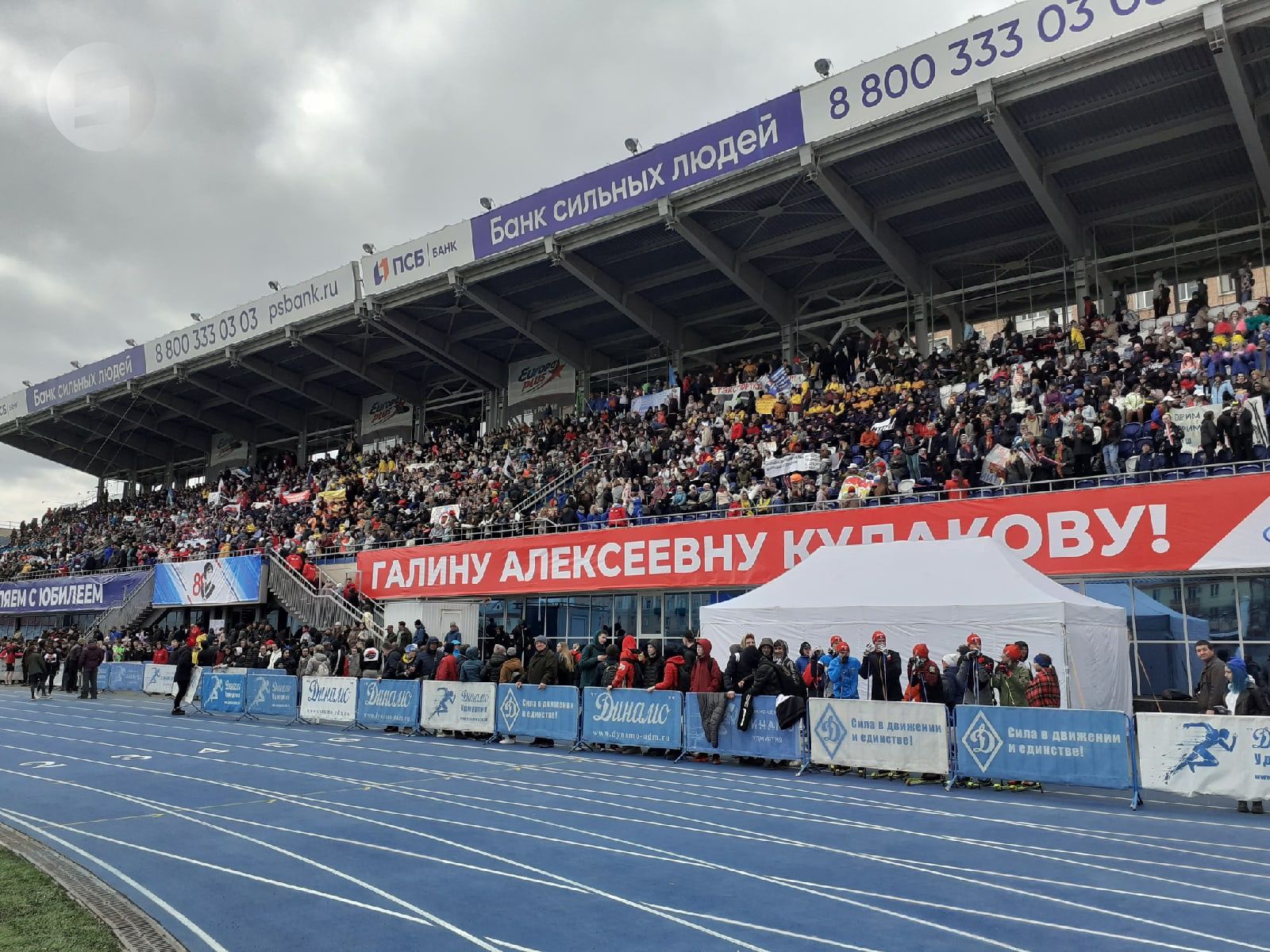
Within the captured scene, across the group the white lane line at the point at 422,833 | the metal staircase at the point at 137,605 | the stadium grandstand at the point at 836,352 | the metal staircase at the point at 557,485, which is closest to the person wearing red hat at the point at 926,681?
the stadium grandstand at the point at 836,352

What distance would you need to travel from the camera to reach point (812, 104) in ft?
84.8

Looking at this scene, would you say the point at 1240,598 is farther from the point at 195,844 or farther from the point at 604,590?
the point at 195,844

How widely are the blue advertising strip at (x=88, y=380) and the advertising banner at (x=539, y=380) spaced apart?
755 inches

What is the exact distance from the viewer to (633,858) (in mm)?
8500

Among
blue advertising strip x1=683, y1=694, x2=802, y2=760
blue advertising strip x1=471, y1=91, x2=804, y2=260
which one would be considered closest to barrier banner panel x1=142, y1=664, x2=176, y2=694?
blue advertising strip x1=471, y1=91, x2=804, y2=260

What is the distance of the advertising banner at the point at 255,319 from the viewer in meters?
37.6

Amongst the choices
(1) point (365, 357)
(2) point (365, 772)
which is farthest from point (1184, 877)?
(1) point (365, 357)

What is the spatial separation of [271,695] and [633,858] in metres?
16.4

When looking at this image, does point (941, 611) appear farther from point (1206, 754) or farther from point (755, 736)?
point (1206, 754)

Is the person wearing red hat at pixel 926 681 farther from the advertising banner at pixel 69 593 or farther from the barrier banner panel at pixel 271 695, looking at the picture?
the advertising banner at pixel 69 593

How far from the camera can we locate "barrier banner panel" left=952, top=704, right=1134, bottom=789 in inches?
450

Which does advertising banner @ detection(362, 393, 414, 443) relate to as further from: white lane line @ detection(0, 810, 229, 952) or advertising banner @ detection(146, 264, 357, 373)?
white lane line @ detection(0, 810, 229, 952)

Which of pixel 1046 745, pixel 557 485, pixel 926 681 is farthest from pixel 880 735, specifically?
pixel 557 485

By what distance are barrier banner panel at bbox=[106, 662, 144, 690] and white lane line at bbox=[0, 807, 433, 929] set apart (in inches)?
898
